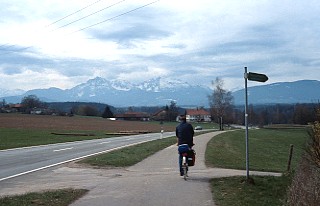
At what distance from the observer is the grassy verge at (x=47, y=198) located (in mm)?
8930

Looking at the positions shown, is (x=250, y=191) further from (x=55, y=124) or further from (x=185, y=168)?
(x=55, y=124)

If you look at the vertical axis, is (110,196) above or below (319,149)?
below

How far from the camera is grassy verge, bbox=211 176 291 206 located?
8.74 metres

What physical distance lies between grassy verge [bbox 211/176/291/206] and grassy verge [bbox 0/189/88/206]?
2.93m

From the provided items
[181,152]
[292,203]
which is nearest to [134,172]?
[181,152]

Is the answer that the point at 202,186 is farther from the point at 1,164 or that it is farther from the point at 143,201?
the point at 1,164

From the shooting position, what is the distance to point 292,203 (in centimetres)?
775

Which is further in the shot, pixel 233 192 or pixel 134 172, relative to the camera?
pixel 134 172

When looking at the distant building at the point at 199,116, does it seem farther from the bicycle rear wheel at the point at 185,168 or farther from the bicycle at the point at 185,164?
the bicycle rear wheel at the point at 185,168

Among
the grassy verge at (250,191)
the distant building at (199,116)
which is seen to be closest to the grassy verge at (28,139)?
the grassy verge at (250,191)

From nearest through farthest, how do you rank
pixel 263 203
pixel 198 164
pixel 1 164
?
pixel 263 203 < pixel 198 164 < pixel 1 164

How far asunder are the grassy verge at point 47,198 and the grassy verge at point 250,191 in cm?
293

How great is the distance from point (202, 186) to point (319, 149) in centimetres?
341

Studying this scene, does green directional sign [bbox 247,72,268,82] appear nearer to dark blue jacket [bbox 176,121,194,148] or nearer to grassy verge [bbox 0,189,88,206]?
dark blue jacket [bbox 176,121,194,148]
